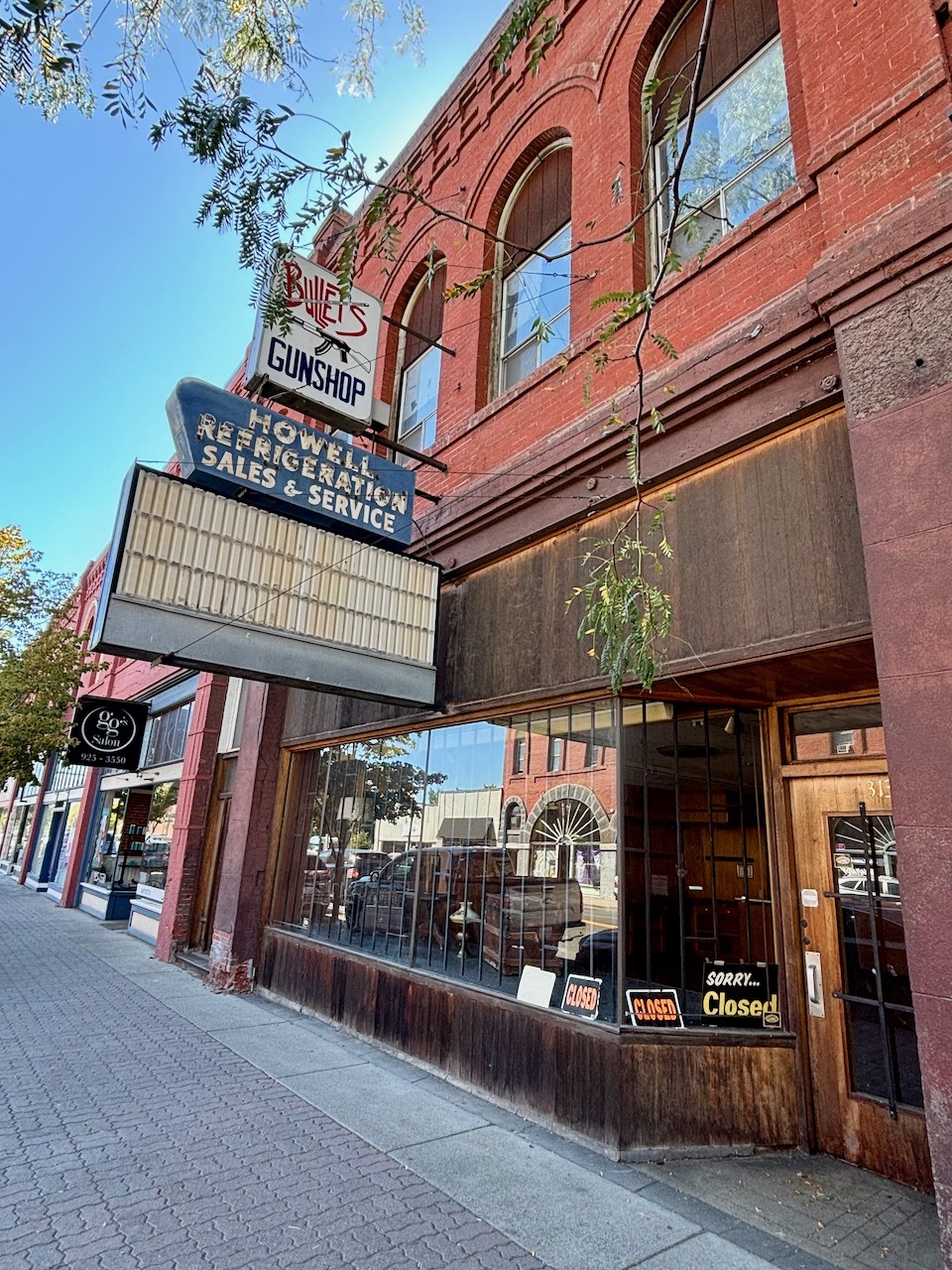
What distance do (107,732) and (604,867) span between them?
12.3 m

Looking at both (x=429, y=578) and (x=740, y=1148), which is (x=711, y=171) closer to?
(x=429, y=578)

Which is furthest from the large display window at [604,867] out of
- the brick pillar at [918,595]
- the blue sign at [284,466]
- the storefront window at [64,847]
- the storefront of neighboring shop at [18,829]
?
the storefront of neighboring shop at [18,829]

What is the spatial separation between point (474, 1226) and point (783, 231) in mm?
6101

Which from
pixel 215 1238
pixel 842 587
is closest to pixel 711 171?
pixel 842 587

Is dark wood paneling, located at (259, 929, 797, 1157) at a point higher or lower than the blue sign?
lower

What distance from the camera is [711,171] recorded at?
5.81 m

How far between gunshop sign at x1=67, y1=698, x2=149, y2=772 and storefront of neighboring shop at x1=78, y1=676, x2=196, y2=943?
1.42ft

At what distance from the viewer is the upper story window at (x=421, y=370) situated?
885cm

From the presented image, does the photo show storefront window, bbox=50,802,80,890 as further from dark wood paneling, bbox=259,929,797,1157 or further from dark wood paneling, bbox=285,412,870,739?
dark wood paneling, bbox=285,412,870,739

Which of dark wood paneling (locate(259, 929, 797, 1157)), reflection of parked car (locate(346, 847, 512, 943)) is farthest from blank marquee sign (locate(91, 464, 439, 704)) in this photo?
dark wood paneling (locate(259, 929, 797, 1157))

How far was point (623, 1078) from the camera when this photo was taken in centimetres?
446

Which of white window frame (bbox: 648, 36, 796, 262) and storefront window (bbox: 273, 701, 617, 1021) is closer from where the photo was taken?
storefront window (bbox: 273, 701, 617, 1021)

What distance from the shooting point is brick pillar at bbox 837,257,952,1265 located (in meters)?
2.95

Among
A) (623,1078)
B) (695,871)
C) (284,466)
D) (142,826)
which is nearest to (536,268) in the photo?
(284,466)
